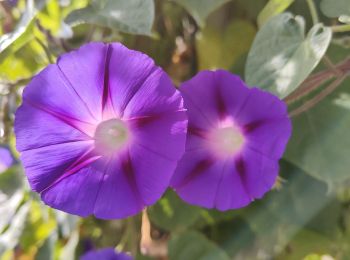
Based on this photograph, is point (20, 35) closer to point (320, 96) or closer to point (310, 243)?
point (320, 96)

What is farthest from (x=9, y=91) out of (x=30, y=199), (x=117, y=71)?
(x=117, y=71)

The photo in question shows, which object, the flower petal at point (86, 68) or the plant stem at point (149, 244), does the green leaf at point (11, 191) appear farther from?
the flower petal at point (86, 68)

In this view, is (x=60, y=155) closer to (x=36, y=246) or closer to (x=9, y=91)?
(x=9, y=91)

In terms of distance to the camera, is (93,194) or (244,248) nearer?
(93,194)

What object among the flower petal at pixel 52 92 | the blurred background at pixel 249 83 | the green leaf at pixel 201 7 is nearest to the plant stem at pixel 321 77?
the blurred background at pixel 249 83

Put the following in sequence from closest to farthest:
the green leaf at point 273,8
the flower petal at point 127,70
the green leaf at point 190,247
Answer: the flower petal at point 127,70
the green leaf at point 273,8
the green leaf at point 190,247

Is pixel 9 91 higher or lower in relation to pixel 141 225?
higher

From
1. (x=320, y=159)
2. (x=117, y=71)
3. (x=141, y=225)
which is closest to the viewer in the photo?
(x=117, y=71)
